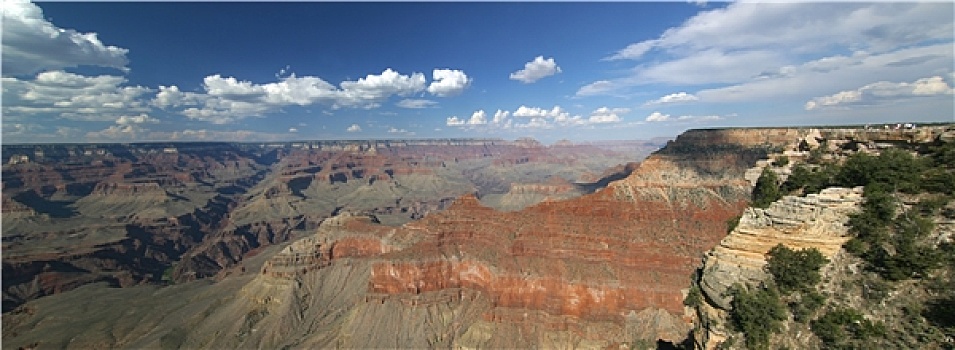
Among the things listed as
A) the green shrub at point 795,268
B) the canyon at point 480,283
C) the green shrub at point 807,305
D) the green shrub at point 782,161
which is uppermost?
the green shrub at point 782,161

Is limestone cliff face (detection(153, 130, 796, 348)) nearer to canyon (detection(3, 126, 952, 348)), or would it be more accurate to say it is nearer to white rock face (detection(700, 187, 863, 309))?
canyon (detection(3, 126, 952, 348))

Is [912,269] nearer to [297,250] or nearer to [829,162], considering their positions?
[829,162]

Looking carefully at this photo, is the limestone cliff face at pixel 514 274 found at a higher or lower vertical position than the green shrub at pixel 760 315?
lower

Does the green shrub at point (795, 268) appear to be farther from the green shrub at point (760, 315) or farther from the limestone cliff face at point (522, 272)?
the limestone cliff face at point (522, 272)

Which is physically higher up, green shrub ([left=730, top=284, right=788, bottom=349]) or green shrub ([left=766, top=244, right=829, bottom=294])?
green shrub ([left=766, top=244, right=829, bottom=294])

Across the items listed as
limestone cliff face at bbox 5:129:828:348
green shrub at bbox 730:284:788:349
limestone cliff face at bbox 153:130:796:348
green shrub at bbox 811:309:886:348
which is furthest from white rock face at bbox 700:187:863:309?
limestone cliff face at bbox 153:130:796:348

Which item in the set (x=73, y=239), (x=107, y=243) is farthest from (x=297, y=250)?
(x=73, y=239)

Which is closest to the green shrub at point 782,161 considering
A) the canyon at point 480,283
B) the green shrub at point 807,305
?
the canyon at point 480,283

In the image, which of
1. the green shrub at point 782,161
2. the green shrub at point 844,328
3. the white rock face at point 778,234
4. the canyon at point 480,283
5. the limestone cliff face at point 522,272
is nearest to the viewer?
the green shrub at point 844,328

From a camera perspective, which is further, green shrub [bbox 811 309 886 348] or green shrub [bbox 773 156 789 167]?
green shrub [bbox 773 156 789 167]
